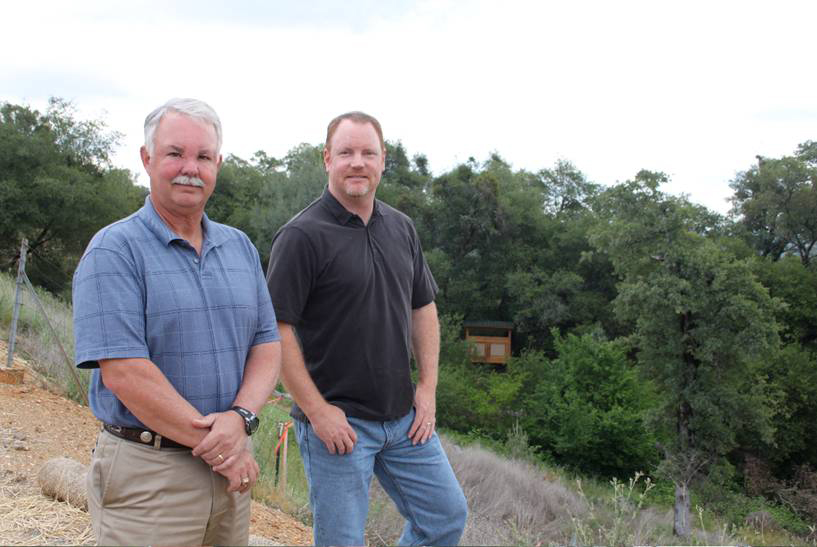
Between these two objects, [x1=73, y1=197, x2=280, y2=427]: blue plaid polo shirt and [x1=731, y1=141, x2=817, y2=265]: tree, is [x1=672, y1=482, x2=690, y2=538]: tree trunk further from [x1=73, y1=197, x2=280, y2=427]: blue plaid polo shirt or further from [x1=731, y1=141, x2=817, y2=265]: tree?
[x1=73, y1=197, x2=280, y2=427]: blue plaid polo shirt

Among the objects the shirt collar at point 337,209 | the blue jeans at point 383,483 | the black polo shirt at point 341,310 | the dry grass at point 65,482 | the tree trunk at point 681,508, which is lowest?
the tree trunk at point 681,508

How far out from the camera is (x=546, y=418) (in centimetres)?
2503

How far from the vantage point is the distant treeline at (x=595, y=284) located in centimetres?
1922

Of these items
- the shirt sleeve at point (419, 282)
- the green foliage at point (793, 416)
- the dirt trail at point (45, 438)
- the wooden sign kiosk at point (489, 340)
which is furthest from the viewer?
the wooden sign kiosk at point (489, 340)

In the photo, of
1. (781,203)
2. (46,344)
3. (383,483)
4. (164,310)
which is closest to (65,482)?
(383,483)

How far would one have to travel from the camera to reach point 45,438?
5.68 m

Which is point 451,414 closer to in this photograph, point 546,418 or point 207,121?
point 546,418

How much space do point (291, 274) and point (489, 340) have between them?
94.4 feet

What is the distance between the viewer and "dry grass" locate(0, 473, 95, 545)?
3648 millimetres

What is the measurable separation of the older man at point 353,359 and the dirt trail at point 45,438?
1.85m

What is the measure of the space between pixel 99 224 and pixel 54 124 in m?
4.58

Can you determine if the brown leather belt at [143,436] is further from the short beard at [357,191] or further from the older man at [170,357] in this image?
the short beard at [357,191]

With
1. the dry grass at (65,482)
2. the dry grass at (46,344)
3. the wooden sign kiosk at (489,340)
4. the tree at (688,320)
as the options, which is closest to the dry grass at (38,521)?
the dry grass at (65,482)

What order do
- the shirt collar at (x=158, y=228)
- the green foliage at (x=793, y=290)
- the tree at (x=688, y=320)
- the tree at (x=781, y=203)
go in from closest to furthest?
the shirt collar at (x=158, y=228)
the tree at (x=688, y=320)
the green foliage at (x=793, y=290)
the tree at (x=781, y=203)
